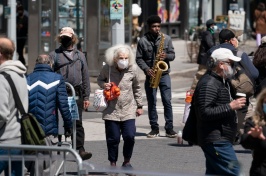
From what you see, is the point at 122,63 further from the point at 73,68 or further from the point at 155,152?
the point at 155,152

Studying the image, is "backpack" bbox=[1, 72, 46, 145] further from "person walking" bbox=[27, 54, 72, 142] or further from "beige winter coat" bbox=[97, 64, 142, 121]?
"beige winter coat" bbox=[97, 64, 142, 121]

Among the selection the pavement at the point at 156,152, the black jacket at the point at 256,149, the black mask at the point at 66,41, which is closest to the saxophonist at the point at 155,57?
the pavement at the point at 156,152

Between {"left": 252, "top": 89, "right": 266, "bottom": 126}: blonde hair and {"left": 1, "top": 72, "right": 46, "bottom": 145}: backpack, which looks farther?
{"left": 1, "top": 72, "right": 46, "bottom": 145}: backpack

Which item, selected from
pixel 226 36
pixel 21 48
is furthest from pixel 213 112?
pixel 21 48

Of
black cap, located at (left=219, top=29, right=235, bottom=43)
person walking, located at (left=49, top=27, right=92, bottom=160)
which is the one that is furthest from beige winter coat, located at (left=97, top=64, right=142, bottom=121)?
black cap, located at (left=219, top=29, right=235, bottom=43)

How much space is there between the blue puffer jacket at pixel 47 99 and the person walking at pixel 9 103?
143cm

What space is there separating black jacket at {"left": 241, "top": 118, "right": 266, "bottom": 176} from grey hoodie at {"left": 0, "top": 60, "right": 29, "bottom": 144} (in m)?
2.18

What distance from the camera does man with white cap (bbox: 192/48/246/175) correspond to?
8422 mm

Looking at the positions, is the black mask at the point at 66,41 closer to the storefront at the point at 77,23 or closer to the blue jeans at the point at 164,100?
the blue jeans at the point at 164,100

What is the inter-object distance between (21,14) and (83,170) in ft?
64.0

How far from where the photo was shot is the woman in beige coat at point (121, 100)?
36.0 feet

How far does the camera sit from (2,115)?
8.25 meters

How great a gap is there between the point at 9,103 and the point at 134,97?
310 cm

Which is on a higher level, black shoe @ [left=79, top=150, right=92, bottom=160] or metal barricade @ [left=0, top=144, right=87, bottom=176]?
metal barricade @ [left=0, top=144, right=87, bottom=176]
